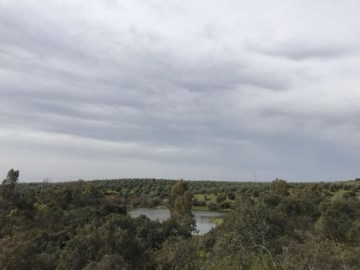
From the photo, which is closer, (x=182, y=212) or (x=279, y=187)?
(x=182, y=212)

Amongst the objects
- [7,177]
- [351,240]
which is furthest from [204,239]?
[7,177]

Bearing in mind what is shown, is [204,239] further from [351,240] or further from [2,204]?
[2,204]

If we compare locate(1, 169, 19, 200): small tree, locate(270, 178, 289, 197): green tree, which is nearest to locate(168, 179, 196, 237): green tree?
locate(270, 178, 289, 197): green tree

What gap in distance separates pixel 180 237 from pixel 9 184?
33268mm

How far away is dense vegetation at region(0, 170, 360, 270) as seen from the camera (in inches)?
473

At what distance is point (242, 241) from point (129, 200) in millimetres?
75154

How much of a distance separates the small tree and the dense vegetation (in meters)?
0.12

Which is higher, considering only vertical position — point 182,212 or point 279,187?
point 279,187

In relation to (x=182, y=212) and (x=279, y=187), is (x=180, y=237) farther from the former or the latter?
(x=279, y=187)

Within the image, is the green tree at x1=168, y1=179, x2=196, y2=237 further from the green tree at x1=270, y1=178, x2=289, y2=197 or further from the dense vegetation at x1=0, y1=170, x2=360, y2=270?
the green tree at x1=270, y1=178, x2=289, y2=197

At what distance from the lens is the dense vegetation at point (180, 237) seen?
12.0 meters

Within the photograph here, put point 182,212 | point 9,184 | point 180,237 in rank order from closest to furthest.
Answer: point 180,237 → point 182,212 → point 9,184

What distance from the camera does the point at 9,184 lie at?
52.6m

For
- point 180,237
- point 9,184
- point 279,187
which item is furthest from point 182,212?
point 180,237
